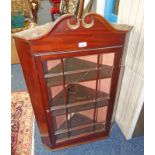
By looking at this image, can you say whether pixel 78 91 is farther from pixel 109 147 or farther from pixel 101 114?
pixel 109 147

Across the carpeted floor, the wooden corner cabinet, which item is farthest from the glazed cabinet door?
the carpeted floor

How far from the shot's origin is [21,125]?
1.76 m

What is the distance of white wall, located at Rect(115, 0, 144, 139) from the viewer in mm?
1164

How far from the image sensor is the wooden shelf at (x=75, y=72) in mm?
1106

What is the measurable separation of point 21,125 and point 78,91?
783 millimetres

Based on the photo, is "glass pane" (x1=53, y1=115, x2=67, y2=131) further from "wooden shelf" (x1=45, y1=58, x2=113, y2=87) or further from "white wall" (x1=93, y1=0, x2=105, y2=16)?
"white wall" (x1=93, y1=0, x2=105, y2=16)

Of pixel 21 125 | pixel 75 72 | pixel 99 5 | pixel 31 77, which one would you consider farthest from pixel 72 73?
pixel 21 125

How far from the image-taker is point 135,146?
1.59 metres

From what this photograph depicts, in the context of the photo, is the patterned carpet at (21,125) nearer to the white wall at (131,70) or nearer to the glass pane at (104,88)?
the glass pane at (104,88)

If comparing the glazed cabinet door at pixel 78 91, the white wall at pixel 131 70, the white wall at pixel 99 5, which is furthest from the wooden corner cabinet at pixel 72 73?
the white wall at pixel 99 5

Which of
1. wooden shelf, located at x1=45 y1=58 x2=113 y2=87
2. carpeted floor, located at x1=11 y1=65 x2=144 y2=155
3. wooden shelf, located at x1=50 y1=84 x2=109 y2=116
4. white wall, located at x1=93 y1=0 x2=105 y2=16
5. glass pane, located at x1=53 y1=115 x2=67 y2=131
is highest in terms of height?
white wall, located at x1=93 y1=0 x2=105 y2=16
